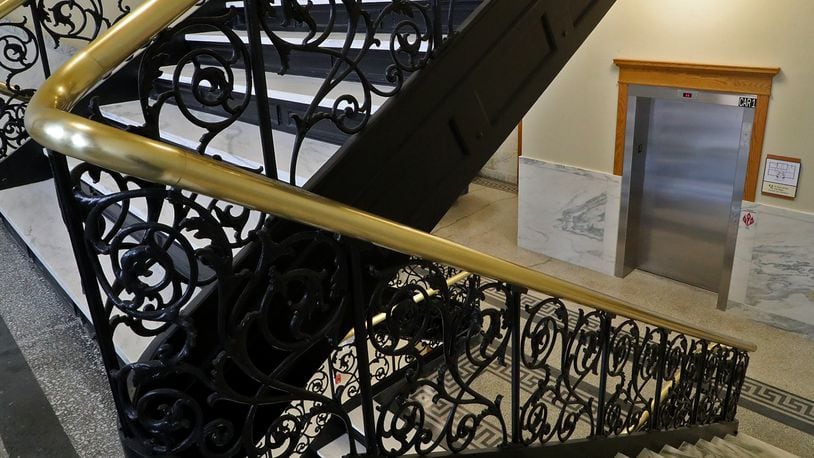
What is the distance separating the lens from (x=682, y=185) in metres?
5.81

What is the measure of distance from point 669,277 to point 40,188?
593cm

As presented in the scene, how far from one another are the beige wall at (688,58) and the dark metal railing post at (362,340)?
4.72 meters

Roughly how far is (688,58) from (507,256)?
9.55 ft

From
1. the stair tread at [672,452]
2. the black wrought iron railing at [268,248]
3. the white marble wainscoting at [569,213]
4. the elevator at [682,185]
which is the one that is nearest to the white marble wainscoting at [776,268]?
the elevator at [682,185]

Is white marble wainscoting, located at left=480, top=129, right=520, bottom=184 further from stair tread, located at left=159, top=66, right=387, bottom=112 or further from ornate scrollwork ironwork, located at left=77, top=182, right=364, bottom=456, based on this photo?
ornate scrollwork ironwork, located at left=77, top=182, right=364, bottom=456

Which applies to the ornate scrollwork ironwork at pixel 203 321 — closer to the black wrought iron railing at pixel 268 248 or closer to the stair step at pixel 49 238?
the black wrought iron railing at pixel 268 248

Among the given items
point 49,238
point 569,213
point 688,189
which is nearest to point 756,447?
point 688,189

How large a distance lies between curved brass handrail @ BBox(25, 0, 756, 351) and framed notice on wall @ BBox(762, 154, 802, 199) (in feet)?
15.2

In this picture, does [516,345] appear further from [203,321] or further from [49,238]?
[49,238]

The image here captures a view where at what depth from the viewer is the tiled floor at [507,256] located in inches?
83.2

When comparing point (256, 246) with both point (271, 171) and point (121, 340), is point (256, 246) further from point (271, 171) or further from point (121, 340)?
point (121, 340)

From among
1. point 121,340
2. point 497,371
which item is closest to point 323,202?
point 121,340

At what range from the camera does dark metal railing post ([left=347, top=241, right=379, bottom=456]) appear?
4.17ft

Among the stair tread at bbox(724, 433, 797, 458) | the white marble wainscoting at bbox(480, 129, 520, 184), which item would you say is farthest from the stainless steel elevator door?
the white marble wainscoting at bbox(480, 129, 520, 184)
